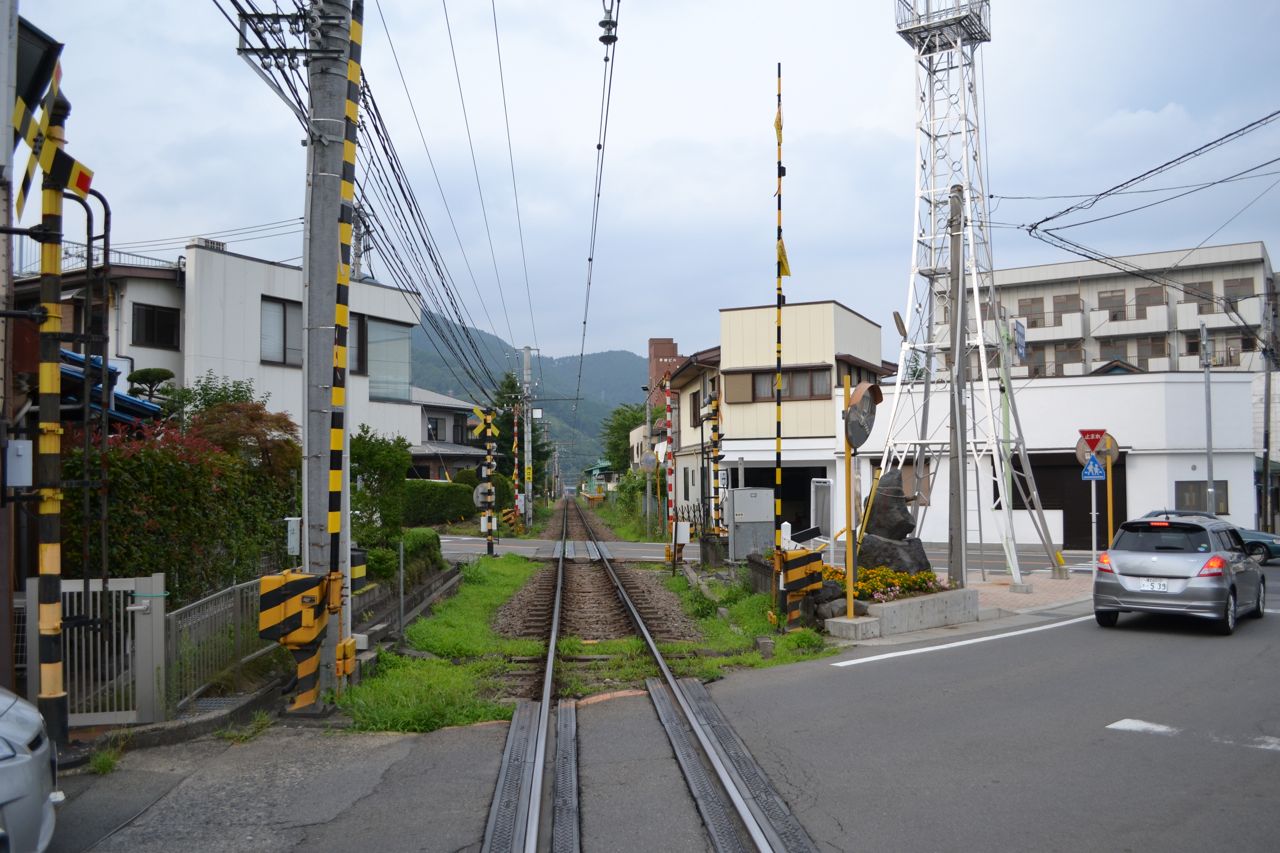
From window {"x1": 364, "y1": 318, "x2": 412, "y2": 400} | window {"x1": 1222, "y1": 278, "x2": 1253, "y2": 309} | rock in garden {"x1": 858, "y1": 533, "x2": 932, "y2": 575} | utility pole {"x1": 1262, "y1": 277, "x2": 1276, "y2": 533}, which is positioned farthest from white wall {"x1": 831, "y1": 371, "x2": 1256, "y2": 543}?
window {"x1": 1222, "y1": 278, "x2": 1253, "y2": 309}

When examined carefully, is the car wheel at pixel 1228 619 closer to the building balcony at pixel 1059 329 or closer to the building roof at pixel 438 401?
the building balcony at pixel 1059 329

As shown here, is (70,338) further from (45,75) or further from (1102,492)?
(1102,492)

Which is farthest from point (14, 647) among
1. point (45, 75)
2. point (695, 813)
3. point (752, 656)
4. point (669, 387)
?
point (669, 387)

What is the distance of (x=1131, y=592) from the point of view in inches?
493

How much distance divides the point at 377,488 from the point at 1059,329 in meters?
47.7

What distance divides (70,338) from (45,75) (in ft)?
8.58

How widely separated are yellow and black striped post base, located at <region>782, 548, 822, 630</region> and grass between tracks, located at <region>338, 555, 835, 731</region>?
39 centimetres

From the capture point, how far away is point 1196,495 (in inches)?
1145

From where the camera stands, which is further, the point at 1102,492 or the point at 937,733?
the point at 1102,492

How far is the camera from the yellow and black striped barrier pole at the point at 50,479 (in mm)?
6664

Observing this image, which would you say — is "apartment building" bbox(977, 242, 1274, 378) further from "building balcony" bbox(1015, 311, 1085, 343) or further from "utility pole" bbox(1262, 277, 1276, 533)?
"utility pole" bbox(1262, 277, 1276, 533)

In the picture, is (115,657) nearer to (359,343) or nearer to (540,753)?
(540,753)

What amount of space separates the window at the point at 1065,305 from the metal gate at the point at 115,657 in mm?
55256

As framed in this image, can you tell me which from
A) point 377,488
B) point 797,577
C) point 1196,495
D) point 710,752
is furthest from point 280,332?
point 1196,495
